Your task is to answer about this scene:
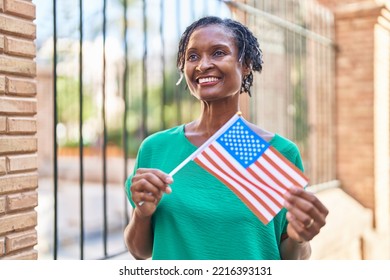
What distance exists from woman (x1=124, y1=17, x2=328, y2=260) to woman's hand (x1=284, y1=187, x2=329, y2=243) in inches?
2.3

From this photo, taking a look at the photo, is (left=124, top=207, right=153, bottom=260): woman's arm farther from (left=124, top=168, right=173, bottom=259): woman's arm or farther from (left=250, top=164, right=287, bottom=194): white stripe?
(left=250, top=164, right=287, bottom=194): white stripe

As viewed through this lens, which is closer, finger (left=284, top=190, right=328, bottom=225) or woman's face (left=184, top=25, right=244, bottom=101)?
finger (left=284, top=190, right=328, bottom=225)

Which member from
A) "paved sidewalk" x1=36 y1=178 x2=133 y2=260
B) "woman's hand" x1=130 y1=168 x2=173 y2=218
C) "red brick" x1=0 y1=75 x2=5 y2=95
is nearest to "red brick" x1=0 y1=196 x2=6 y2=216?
"red brick" x1=0 y1=75 x2=5 y2=95

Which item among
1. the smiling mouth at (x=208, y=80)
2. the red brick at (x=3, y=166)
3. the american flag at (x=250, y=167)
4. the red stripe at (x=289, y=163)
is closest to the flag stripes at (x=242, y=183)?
the american flag at (x=250, y=167)

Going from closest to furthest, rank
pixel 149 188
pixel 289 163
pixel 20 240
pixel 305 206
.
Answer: pixel 305 206 → pixel 149 188 → pixel 289 163 → pixel 20 240

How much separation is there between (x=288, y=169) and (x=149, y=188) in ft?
1.53

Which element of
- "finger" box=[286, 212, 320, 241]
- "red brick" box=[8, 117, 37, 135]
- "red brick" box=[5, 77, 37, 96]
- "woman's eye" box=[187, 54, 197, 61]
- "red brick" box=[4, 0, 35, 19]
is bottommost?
"finger" box=[286, 212, 320, 241]

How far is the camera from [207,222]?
1762 millimetres

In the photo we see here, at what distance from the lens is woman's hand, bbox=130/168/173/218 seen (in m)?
1.67

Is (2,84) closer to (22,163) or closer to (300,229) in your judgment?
(22,163)

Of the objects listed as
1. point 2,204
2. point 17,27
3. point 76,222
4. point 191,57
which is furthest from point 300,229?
point 76,222

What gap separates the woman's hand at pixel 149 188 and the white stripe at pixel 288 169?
37 centimetres

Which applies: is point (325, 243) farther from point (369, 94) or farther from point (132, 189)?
point (132, 189)

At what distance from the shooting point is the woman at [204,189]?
1.76 m
